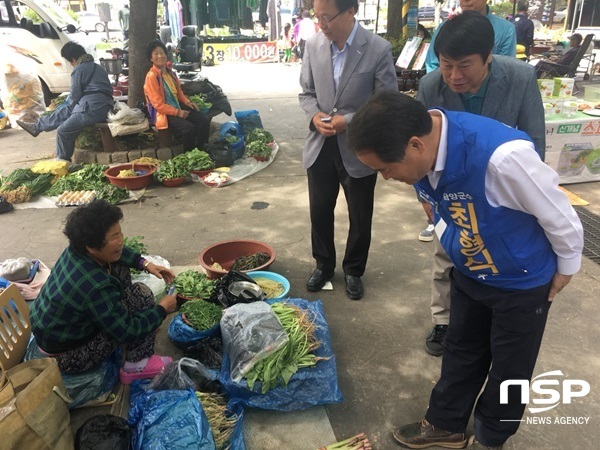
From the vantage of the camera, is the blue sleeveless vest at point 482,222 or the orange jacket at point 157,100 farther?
the orange jacket at point 157,100

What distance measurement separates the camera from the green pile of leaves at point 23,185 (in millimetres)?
5770

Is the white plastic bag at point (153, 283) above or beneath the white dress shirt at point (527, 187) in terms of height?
beneath

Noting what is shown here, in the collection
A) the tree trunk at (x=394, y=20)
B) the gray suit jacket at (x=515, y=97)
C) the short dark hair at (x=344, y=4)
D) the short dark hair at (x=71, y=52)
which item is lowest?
the gray suit jacket at (x=515, y=97)

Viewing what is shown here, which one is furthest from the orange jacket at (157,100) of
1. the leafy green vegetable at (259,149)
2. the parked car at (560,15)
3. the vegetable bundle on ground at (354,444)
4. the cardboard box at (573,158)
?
the parked car at (560,15)

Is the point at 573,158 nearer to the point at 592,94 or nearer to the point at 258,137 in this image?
the point at 592,94

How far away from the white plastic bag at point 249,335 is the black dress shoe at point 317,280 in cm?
94

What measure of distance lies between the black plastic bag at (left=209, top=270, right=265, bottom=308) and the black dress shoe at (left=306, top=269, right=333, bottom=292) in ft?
1.96

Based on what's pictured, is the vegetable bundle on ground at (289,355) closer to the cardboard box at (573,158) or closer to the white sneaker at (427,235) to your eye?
the white sneaker at (427,235)

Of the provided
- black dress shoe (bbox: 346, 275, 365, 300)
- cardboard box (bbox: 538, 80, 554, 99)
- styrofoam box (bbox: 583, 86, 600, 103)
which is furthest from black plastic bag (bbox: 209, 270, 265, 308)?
styrofoam box (bbox: 583, 86, 600, 103)

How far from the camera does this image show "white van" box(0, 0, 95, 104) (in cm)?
986

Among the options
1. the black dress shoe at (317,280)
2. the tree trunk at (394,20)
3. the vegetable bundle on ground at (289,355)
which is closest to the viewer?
the vegetable bundle on ground at (289,355)

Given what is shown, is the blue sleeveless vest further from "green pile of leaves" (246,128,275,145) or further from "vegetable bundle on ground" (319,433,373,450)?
"green pile of leaves" (246,128,275,145)

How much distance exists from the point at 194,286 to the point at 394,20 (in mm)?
9977

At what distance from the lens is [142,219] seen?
5.32m
